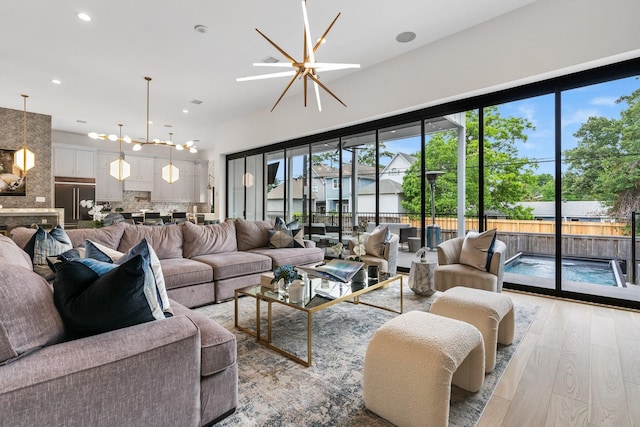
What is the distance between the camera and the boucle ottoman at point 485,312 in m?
2.02

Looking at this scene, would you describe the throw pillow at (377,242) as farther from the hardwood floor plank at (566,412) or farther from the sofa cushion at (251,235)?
the hardwood floor plank at (566,412)

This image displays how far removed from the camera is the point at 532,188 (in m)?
4.01

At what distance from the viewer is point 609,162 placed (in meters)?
3.51

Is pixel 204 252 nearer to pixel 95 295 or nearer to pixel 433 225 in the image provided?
pixel 95 295

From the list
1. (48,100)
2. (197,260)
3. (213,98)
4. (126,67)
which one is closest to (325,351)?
(197,260)

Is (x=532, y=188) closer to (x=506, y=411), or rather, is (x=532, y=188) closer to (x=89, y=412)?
(x=506, y=411)

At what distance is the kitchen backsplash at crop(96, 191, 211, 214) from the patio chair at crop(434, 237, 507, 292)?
913cm

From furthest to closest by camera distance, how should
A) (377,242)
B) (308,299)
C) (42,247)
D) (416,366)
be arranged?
(377,242), (308,299), (42,247), (416,366)

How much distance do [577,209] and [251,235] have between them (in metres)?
4.20

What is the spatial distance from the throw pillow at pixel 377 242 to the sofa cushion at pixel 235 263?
4.46 feet

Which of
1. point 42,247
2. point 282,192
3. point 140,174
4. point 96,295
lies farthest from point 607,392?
point 140,174

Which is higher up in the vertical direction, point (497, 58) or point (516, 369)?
point (497, 58)

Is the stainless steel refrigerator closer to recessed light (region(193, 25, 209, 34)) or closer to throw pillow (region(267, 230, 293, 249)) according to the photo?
throw pillow (region(267, 230, 293, 249))

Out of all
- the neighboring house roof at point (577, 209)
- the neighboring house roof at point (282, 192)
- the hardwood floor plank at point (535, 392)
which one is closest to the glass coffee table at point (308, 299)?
the hardwood floor plank at point (535, 392)
